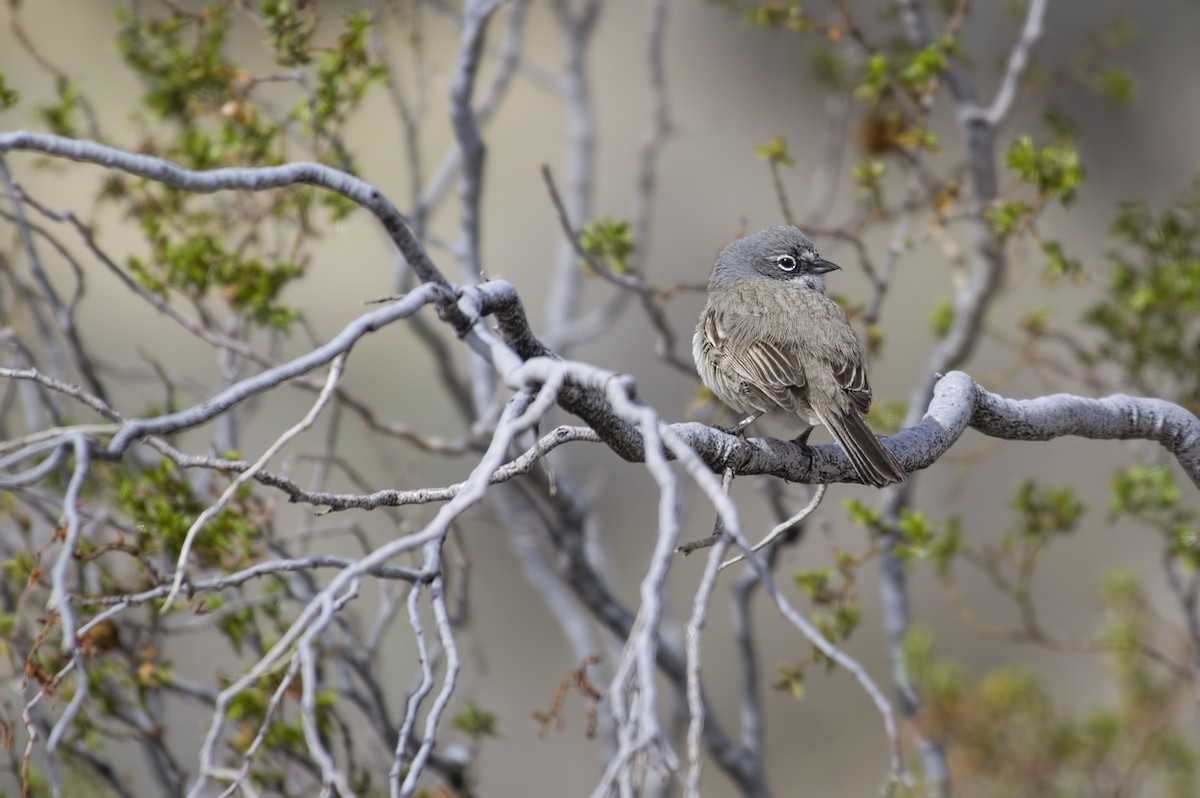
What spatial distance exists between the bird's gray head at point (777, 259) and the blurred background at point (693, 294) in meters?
3.90

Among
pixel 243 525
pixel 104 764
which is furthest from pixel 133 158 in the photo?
pixel 104 764

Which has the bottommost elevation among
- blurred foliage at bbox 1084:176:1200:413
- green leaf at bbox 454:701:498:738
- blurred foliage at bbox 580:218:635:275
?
green leaf at bbox 454:701:498:738

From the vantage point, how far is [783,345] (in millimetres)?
4586

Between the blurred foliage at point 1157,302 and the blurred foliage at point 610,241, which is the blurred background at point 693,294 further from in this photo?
the blurred foliage at point 610,241

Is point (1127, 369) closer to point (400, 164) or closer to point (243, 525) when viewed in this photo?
point (243, 525)

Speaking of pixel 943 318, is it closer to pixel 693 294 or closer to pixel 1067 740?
pixel 1067 740

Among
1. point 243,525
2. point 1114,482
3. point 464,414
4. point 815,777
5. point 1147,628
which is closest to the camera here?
point 243,525

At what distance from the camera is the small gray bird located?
439 centimetres

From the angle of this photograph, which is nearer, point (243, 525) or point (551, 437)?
point (551, 437)

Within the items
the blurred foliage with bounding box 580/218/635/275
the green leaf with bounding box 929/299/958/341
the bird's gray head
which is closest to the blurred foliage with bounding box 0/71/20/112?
the blurred foliage with bounding box 580/218/635/275

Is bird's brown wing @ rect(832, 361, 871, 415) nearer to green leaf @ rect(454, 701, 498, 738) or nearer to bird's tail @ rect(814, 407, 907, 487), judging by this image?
bird's tail @ rect(814, 407, 907, 487)

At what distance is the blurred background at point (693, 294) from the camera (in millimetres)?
9469

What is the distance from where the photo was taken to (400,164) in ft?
34.3

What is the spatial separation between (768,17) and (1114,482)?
2634 millimetres
